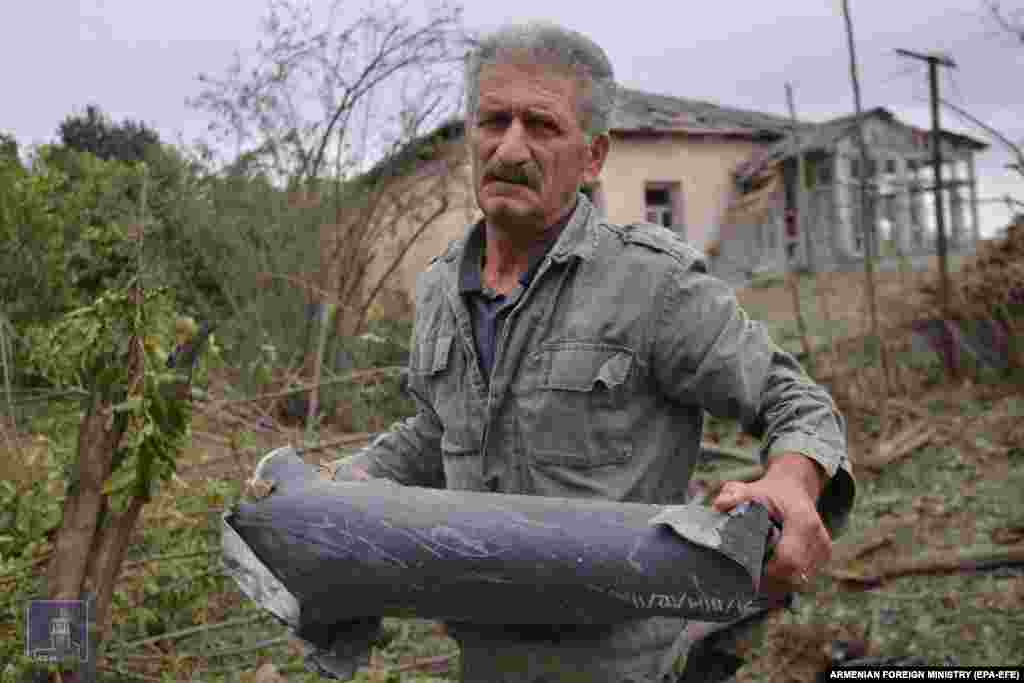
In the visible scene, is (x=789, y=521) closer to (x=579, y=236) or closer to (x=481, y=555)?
(x=481, y=555)

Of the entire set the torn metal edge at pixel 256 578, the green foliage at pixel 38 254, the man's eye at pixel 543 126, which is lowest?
the torn metal edge at pixel 256 578

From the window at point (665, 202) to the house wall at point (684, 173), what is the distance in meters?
0.15

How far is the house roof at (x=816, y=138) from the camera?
2400 centimetres

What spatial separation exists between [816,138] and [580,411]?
2502 centimetres

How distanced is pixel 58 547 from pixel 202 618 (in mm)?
1462

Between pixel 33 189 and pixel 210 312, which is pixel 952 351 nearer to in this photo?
pixel 210 312

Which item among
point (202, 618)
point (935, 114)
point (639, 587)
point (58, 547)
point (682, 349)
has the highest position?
point (935, 114)

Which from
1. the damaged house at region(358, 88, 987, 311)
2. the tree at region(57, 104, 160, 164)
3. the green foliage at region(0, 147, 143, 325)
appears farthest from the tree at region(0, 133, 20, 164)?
the damaged house at region(358, 88, 987, 311)

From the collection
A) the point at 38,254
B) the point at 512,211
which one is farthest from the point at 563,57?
the point at 38,254

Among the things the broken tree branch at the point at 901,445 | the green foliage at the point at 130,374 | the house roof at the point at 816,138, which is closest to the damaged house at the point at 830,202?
the house roof at the point at 816,138

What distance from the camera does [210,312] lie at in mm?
9523

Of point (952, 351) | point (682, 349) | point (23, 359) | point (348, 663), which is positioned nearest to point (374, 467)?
point (348, 663)

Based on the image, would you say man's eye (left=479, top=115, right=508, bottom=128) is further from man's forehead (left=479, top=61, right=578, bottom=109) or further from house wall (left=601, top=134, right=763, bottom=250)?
house wall (left=601, top=134, right=763, bottom=250)

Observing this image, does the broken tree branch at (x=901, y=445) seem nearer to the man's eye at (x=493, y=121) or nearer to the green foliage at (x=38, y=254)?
the green foliage at (x=38, y=254)
